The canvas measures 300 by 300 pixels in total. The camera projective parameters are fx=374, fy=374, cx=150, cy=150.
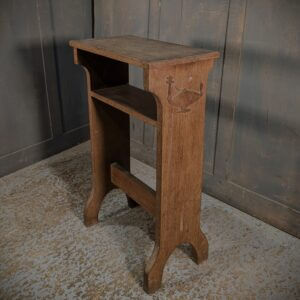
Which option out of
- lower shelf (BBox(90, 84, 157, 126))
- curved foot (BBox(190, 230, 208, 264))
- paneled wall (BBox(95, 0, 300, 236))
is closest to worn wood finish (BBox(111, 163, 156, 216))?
curved foot (BBox(190, 230, 208, 264))

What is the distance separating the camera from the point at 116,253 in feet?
7.20

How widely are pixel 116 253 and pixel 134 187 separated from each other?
409 millimetres

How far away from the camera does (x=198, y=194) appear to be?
1.91m

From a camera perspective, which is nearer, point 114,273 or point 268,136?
point 114,273

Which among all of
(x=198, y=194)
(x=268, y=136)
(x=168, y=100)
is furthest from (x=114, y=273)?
(x=268, y=136)

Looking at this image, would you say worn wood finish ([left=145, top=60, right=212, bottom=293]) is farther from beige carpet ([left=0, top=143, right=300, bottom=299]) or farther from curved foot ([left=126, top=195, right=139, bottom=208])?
curved foot ([left=126, top=195, right=139, bottom=208])

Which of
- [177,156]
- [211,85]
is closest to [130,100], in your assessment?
[177,156]

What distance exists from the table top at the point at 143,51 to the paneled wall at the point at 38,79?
109 centimetres

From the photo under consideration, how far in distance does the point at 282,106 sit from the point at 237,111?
0.31 metres

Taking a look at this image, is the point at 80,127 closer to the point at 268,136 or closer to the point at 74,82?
the point at 74,82

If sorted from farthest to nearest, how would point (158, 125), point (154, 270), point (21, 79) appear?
point (21, 79), point (154, 270), point (158, 125)

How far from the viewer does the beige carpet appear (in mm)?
1941

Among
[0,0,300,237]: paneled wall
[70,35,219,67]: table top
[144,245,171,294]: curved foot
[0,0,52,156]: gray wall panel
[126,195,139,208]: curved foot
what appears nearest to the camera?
[70,35,219,67]: table top

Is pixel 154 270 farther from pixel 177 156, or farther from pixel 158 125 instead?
pixel 158 125
